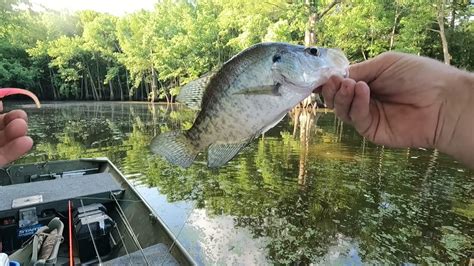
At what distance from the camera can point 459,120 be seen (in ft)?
5.94

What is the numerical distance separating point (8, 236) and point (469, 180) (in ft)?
36.3

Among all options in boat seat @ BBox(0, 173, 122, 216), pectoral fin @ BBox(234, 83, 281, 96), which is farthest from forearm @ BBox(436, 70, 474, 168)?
boat seat @ BBox(0, 173, 122, 216)

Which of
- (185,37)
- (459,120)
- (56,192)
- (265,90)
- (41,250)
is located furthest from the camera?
(185,37)

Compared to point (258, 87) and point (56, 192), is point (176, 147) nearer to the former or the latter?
point (258, 87)

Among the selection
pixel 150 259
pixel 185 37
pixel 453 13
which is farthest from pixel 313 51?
pixel 185 37

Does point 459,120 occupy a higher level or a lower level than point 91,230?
higher

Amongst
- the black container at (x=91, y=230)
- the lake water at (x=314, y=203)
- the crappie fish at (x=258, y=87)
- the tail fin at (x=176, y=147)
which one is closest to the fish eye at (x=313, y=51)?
the crappie fish at (x=258, y=87)

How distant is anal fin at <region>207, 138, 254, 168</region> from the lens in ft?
5.33

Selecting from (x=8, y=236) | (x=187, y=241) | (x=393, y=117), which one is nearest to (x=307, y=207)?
(x=187, y=241)

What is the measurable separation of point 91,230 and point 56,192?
106 cm

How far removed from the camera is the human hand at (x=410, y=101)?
1751 mm

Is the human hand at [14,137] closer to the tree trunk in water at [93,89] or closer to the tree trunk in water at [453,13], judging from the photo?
the tree trunk in water at [453,13]

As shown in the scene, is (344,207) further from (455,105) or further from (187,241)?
(455,105)

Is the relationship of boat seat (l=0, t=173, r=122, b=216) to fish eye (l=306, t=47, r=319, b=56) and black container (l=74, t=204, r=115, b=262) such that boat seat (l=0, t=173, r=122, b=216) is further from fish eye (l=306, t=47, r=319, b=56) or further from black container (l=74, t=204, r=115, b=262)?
fish eye (l=306, t=47, r=319, b=56)
